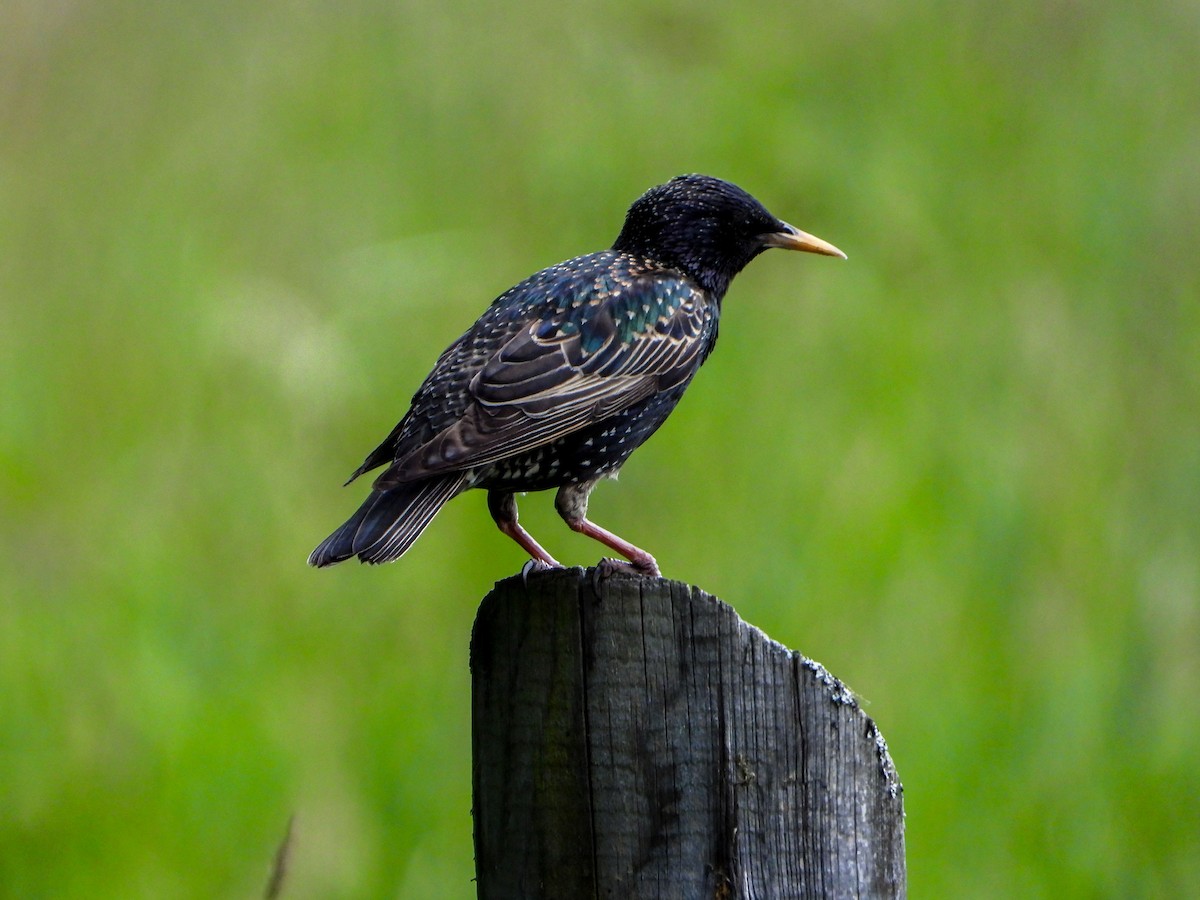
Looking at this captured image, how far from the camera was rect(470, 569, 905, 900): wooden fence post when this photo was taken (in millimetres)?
2107

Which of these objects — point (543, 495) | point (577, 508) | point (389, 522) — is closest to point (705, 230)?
point (577, 508)

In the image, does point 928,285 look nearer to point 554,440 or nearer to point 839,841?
point 554,440

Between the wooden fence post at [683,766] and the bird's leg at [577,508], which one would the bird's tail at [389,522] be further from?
the wooden fence post at [683,766]

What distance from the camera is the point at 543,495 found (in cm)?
433

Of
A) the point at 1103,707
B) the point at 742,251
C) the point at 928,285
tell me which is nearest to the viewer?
the point at 742,251

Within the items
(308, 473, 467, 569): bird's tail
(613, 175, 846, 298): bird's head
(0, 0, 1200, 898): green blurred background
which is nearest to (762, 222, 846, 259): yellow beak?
(613, 175, 846, 298): bird's head

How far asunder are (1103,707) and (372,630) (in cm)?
214

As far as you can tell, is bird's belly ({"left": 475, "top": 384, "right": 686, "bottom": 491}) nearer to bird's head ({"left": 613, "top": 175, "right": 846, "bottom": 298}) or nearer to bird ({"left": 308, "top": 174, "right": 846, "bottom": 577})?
bird ({"left": 308, "top": 174, "right": 846, "bottom": 577})

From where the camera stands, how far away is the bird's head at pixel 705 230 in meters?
3.79

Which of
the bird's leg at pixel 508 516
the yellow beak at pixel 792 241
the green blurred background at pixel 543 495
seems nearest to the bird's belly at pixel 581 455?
the bird's leg at pixel 508 516

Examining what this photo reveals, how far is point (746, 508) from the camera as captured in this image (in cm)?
433

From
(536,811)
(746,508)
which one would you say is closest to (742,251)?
(746,508)

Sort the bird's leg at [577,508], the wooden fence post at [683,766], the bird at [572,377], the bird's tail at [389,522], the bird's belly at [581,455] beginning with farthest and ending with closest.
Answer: the bird's leg at [577,508]
the bird's belly at [581,455]
the bird at [572,377]
the bird's tail at [389,522]
the wooden fence post at [683,766]

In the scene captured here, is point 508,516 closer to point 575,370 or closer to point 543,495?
point 575,370
